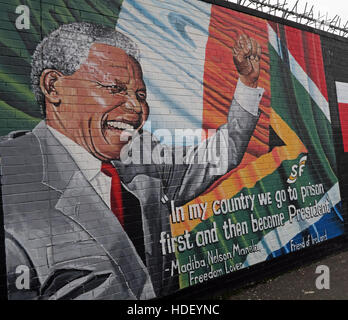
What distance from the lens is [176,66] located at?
5223mm

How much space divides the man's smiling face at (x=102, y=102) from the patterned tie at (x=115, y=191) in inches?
5.2

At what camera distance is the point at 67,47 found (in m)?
4.28

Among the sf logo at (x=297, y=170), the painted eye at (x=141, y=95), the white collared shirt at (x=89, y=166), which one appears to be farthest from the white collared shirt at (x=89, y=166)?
the sf logo at (x=297, y=170)

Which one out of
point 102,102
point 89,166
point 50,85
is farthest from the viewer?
point 102,102

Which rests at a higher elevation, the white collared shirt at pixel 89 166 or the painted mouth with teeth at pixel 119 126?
the painted mouth with teeth at pixel 119 126

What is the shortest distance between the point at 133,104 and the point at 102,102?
0.45 metres

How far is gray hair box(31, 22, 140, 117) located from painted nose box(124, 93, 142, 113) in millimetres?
688

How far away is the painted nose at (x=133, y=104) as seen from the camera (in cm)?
472

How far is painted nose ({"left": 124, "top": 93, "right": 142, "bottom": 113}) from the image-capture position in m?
4.72

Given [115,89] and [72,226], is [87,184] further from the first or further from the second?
[115,89]

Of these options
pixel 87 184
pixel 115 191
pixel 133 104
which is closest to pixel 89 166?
pixel 87 184

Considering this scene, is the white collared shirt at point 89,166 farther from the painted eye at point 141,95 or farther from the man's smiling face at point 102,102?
the painted eye at point 141,95

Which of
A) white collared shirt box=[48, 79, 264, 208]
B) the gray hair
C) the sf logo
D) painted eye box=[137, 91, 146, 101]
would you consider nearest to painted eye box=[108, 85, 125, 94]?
painted eye box=[137, 91, 146, 101]
